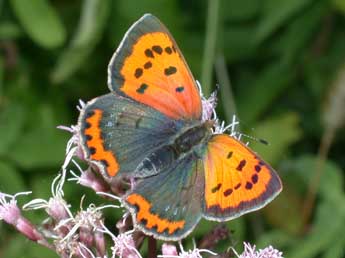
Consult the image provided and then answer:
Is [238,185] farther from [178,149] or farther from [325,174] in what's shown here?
[325,174]

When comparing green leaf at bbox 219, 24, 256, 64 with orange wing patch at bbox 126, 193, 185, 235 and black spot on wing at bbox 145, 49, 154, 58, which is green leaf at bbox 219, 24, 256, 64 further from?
orange wing patch at bbox 126, 193, 185, 235

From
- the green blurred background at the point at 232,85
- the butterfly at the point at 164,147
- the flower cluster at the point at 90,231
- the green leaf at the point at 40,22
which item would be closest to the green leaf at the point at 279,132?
the green blurred background at the point at 232,85

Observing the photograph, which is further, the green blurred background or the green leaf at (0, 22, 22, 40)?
the green leaf at (0, 22, 22, 40)

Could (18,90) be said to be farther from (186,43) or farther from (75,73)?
(186,43)

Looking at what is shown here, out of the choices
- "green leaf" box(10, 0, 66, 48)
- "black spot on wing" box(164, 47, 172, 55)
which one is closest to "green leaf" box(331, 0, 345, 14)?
"green leaf" box(10, 0, 66, 48)

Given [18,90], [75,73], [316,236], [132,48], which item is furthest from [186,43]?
[132,48]

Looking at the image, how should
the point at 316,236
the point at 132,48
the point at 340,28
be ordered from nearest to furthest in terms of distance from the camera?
1. the point at 132,48
2. the point at 316,236
3. the point at 340,28
